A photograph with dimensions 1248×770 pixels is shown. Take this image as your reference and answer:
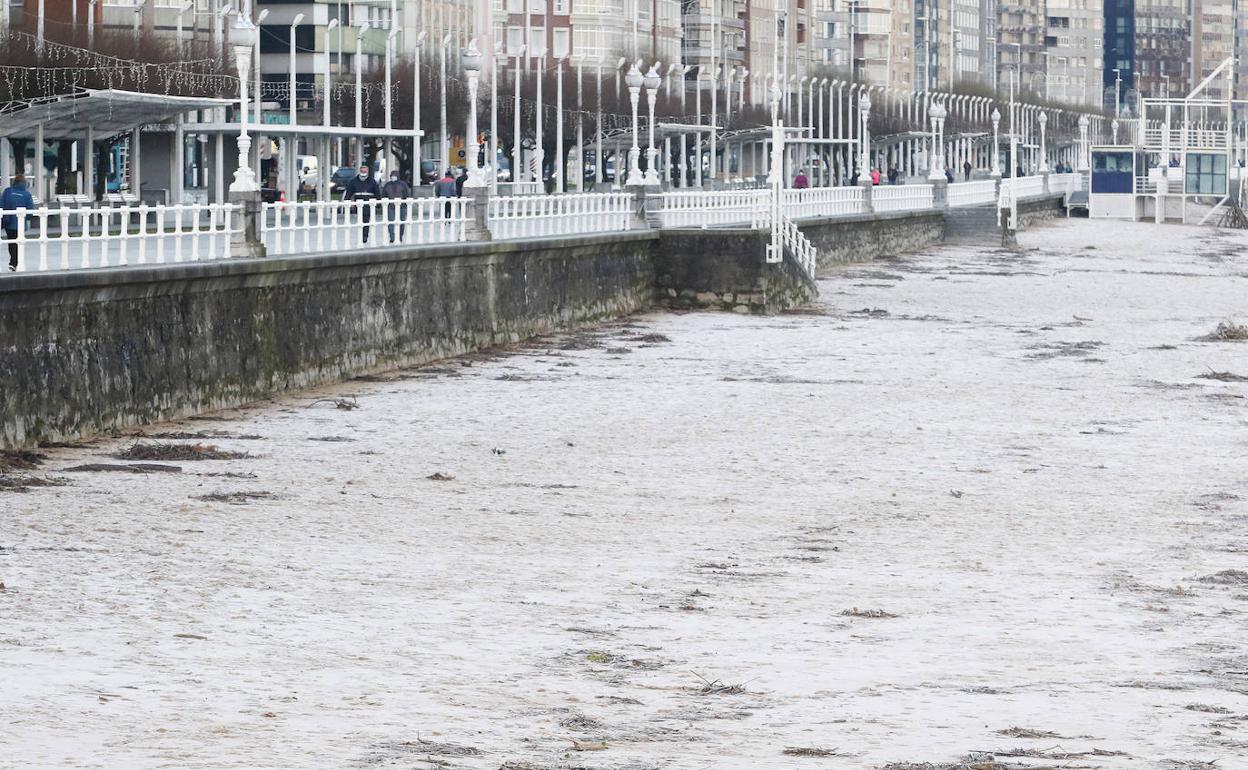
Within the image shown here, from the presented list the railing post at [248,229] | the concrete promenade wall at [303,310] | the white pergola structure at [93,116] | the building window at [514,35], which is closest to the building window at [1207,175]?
the building window at [514,35]

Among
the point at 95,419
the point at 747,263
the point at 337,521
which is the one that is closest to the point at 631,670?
the point at 337,521

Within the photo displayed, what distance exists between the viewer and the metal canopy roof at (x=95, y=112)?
39.8 metres

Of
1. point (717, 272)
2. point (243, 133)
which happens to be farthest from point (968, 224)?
point (243, 133)

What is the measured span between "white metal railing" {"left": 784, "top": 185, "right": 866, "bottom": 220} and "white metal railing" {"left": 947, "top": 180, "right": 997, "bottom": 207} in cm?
1482

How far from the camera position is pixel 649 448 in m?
24.3

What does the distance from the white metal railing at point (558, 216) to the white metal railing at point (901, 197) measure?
811 inches

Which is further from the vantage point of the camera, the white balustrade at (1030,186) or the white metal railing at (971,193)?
the white balustrade at (1030,186)

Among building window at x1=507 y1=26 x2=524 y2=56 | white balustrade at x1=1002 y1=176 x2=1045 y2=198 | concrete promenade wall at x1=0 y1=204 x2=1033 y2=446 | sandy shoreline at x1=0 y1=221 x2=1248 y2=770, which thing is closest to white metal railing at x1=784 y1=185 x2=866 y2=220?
concrete promenade wall at x1=0 y1=204 x2=1033 y2=446

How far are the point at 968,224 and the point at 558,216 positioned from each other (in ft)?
121

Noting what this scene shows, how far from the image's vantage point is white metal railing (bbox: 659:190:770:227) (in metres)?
43.1

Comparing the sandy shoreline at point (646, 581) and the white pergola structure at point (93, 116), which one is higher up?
the white pergola structure at point (93, 116)

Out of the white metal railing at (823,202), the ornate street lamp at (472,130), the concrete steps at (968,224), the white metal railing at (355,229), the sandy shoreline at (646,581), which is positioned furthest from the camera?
the concrete steps at (968,224)

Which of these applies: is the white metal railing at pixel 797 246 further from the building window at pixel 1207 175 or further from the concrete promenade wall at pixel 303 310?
the building window at pixel 1207 175

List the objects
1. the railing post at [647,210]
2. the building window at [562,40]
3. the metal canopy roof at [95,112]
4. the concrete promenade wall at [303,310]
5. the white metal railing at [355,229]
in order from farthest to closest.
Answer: the building window at [562,40] < the railing post at [647,210] < the metal canopy roof at [95,112] < the white metal railing at [355,229] < the concrete promenade wall at [303,310]
